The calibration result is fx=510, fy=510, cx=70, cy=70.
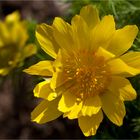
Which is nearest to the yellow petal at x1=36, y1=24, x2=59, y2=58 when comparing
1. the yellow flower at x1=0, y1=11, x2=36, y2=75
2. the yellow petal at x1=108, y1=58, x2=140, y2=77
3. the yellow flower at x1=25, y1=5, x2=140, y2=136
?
the yellow flower at x1=25, y1=5, x2=140, y2=136

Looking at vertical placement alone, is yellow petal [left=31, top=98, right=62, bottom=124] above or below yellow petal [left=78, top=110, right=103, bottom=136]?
above

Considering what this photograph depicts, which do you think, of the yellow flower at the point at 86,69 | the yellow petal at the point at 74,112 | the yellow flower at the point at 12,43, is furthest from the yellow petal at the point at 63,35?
the yellow flower at the point at 12,43

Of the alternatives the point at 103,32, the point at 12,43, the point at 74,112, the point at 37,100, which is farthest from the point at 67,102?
the point at 37,100

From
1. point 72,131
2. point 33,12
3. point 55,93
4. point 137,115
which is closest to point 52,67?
point 55,93

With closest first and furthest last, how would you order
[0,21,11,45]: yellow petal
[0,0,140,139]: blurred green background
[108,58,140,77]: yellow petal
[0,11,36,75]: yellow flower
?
1. [108,58,140,77]: yellow petal
2. [0,0,140,139]: blurred green background
3. [0,11,36,75]: yellow flower
4. [0,21,11,45]: yellow petal

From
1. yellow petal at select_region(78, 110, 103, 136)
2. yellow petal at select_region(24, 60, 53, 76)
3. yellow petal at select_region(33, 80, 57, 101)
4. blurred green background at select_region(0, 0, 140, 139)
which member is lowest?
blurred green background at select_region(0, 0, 140, 139)

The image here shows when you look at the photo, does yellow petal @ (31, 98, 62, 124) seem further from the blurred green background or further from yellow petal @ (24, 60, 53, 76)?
the blurred green background

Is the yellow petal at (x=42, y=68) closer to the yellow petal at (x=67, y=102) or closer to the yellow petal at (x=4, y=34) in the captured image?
the yellow petal at (x=67, y=102)

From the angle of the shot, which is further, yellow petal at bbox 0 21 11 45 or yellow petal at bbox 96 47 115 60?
yellow petal at bbox 0 21 11 45
